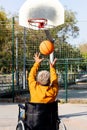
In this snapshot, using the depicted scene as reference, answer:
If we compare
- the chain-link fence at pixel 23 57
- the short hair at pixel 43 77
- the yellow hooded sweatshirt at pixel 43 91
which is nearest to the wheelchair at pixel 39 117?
the yellow hooded sweatshirt at pixel 43 91

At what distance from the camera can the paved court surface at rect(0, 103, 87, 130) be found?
39.2 ft

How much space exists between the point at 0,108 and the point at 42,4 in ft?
13.1

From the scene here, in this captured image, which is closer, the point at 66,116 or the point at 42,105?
the point at 42,105

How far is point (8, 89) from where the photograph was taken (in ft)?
67.8

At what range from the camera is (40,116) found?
7.82m

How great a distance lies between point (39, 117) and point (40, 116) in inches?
0.9

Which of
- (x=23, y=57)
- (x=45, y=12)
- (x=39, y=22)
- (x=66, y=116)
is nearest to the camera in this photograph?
(x=39, y=22)

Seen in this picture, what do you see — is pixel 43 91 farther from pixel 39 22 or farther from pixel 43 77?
pixel 39 22

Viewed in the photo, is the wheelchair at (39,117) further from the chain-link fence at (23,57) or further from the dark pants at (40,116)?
the chain-link fence at (23,57)

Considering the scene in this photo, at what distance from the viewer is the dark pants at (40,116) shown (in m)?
7.82

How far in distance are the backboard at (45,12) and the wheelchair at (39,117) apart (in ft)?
20.7

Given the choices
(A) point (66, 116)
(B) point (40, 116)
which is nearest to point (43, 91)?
(B) point (40, 116)

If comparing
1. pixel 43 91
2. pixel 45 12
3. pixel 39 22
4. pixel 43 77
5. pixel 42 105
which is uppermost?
pixel 45 12

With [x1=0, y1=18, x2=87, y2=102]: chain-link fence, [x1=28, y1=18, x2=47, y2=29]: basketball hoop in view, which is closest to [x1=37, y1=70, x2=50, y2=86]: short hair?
[x1=28, y1=18, x2=47, y2=29]: basketball hoop
